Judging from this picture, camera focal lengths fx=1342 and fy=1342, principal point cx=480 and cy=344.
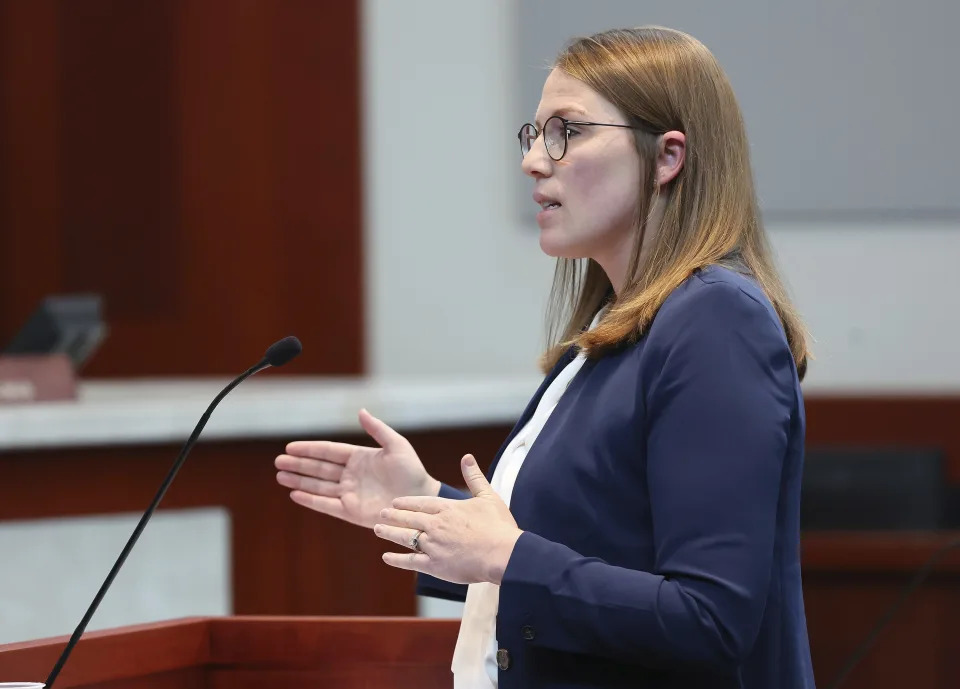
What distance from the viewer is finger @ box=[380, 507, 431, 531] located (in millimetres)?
1212

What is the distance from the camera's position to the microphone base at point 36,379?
2846 mm

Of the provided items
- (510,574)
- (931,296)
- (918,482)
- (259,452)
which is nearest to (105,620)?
(259,452)

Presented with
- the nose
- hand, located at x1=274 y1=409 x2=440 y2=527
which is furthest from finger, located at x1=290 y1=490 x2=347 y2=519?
the nose

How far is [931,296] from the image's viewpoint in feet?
12.0

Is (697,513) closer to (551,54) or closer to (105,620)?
(105,620)

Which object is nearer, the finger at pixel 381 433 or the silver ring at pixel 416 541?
the silver ring at pixel 416 541

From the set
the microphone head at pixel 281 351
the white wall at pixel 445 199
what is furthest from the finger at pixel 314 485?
the white wall at pixel 445 199

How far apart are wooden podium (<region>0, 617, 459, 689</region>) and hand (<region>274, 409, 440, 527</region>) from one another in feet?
0.54

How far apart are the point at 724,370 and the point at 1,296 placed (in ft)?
12.1

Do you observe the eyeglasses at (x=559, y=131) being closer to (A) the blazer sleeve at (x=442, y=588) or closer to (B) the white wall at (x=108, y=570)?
(A) the blazer sleeve at (x=442, y=588)

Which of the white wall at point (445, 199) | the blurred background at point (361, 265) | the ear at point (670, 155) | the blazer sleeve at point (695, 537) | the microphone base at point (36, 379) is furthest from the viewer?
the white wall at point (445, 199)

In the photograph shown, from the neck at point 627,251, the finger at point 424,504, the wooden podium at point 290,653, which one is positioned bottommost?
the wooden podium at point 290,653

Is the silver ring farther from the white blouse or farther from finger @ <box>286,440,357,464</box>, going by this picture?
finger @ <box>286,440,357,464</box>

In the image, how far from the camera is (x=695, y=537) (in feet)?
3.78
